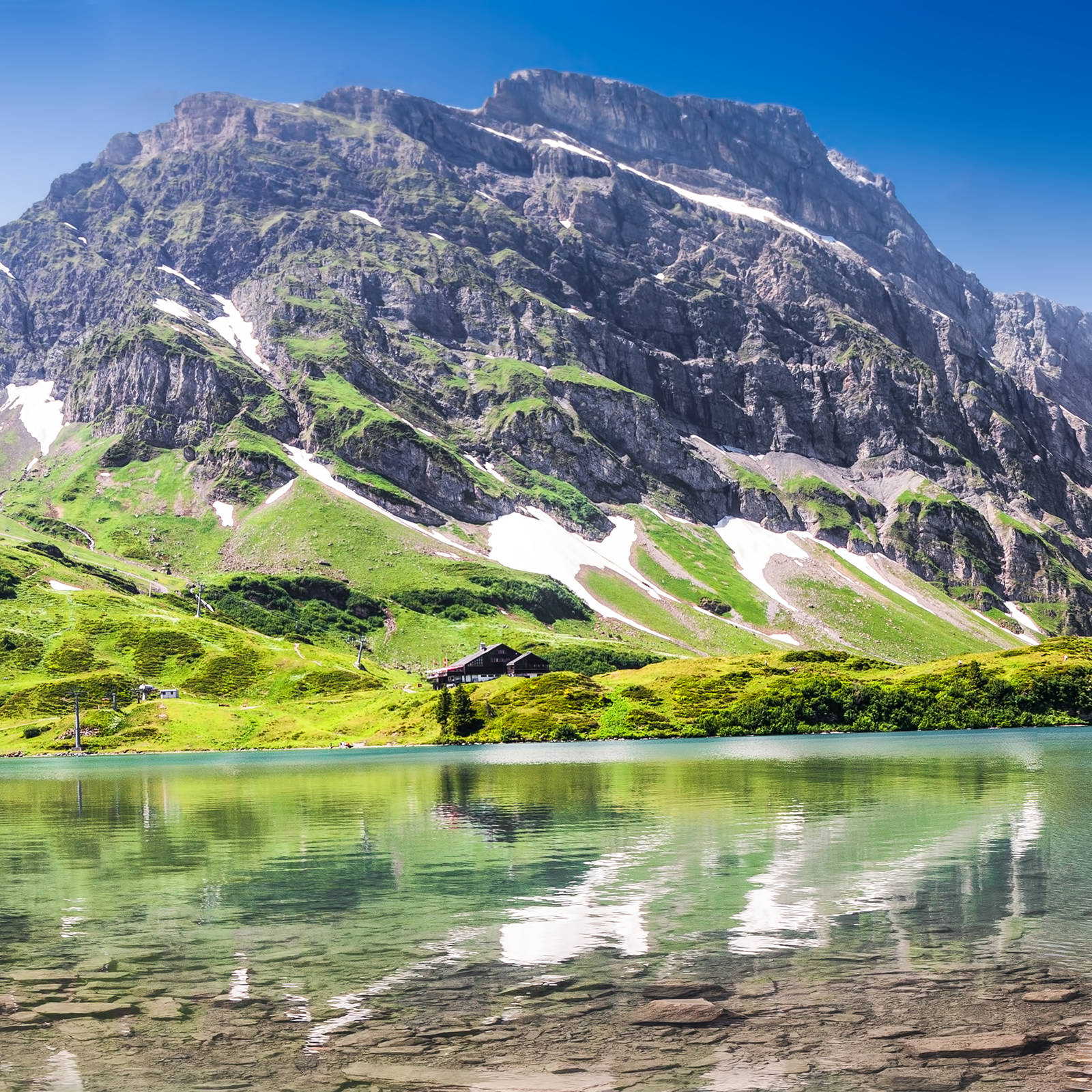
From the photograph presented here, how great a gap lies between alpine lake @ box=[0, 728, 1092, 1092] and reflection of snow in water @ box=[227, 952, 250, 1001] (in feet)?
0.25

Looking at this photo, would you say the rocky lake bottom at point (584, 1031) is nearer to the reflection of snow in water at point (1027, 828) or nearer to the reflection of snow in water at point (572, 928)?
the reflection of snow in water at point (572, 928)

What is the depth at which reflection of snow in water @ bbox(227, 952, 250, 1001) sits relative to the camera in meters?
22.7

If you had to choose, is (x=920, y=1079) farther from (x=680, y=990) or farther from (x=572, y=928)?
(x=572, y=928)

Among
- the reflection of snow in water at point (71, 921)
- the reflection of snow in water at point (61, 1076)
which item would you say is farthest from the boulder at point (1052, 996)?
the reflection of snow in water at point (71, 921)

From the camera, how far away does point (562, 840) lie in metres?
48.3

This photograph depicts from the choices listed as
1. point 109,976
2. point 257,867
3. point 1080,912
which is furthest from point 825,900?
point 257,867

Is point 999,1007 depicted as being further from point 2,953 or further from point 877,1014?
point 2,953

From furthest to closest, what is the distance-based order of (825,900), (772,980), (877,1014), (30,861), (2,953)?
(30,861) → (825,900) → (2,953) → (772,980) → (877,1014)

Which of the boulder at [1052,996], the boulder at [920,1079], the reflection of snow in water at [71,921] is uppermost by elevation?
the boulder at [920,1079]

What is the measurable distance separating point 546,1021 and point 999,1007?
30.4 ft

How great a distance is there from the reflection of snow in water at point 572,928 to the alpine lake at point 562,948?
0.49ft

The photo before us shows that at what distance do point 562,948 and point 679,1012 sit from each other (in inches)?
265

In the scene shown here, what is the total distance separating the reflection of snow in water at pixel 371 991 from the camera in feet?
64.9

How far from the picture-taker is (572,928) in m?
29.2
